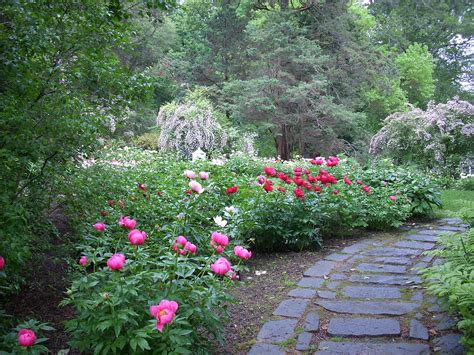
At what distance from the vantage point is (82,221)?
2.46 m

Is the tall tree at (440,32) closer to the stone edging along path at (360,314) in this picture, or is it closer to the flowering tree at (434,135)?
the flowering tree at (434,135)

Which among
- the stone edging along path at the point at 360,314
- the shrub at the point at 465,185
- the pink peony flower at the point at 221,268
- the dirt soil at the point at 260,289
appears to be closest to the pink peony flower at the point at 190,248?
the pink peony flower at the point at 221,268

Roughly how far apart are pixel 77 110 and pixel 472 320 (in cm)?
195

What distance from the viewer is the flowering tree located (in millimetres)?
9852

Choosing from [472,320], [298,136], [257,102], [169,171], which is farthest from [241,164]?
[298,136]

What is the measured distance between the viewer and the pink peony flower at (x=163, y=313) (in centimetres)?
150

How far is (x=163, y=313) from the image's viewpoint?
1.52 meters

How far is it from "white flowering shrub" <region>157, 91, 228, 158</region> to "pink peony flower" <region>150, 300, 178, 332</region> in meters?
7.16

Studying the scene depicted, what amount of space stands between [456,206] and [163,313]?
18.0 ft

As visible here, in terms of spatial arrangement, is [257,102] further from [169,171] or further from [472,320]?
[472,320]

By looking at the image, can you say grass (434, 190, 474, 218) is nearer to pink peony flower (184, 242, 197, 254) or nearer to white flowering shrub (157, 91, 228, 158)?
pink peony flower (184, 242, 197, 254)

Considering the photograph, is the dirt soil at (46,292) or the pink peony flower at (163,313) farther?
the dirt soil at (46,292)

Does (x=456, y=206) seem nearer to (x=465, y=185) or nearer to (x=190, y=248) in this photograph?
(x=465, y=185)

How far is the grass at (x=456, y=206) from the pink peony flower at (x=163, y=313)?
176cm
